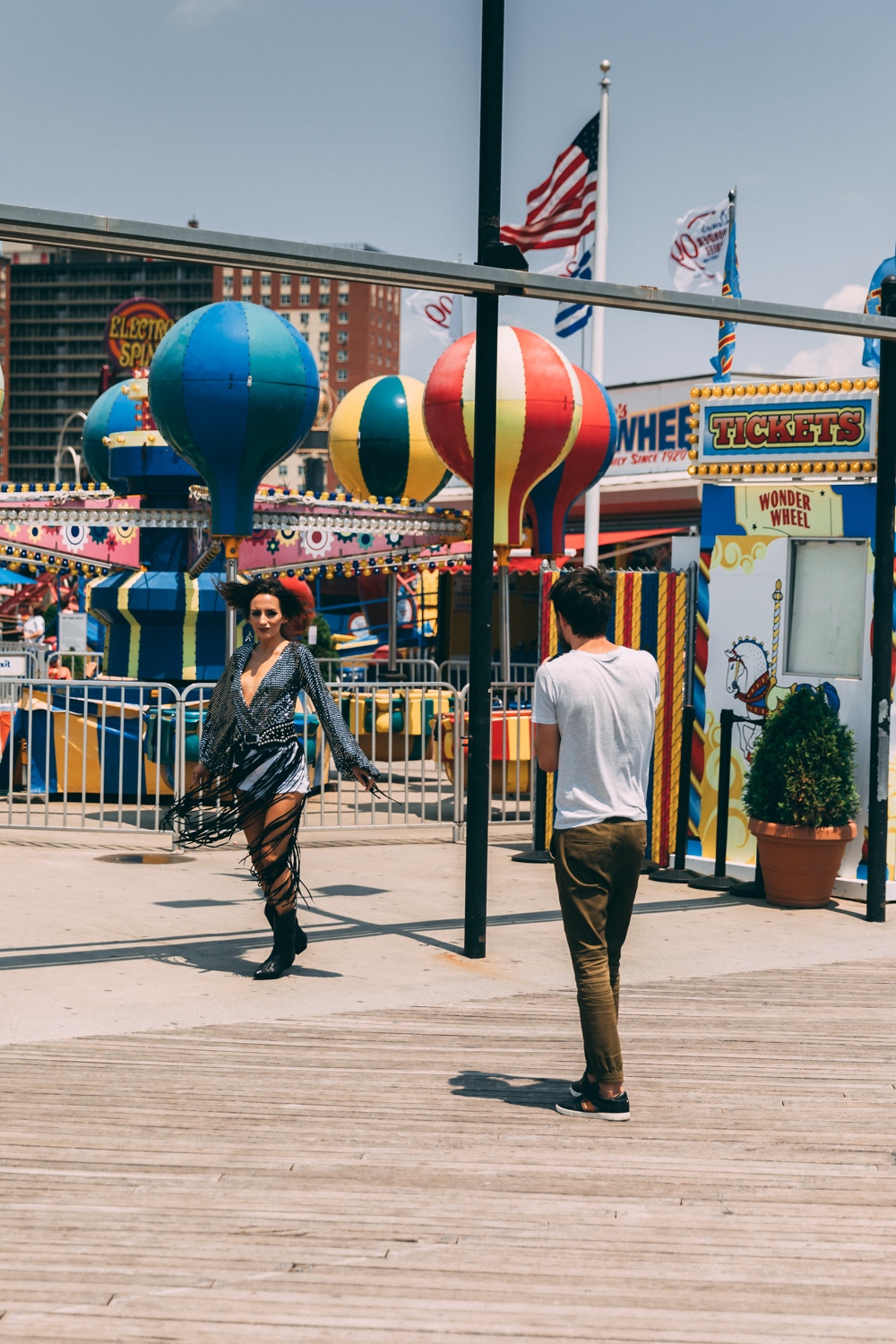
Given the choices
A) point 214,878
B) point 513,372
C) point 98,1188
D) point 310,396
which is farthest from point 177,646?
point 98,1188

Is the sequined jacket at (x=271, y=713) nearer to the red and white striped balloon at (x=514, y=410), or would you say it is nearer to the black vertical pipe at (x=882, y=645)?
the black vertical pipe at (x=882, y=645)

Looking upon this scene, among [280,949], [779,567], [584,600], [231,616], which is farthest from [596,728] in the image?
[231,616]

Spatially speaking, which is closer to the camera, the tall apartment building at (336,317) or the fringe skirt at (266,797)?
the fringe skirt at (266,797)

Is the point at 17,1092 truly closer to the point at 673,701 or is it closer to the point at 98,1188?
the point at 98,1188

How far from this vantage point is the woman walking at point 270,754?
23.8 feet

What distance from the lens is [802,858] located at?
9.43 m

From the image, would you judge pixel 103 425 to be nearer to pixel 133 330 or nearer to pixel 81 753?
pixel 81 753

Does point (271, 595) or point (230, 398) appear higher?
point (230, 398)

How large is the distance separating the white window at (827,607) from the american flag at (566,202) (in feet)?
34.0

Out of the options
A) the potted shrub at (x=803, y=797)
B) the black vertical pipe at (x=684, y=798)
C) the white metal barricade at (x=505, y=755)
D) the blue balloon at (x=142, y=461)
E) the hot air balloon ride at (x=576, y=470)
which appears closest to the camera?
the potted shrub at (x=803, y=797)

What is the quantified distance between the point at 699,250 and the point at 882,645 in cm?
1073

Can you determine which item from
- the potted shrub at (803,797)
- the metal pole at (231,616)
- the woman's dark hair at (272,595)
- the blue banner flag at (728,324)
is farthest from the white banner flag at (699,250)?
the woman's dark hair at (272,595)

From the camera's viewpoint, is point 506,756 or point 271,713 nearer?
point 271,713

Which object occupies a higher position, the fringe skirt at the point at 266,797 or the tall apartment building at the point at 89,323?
the tall apartment building at the point at 89,323
